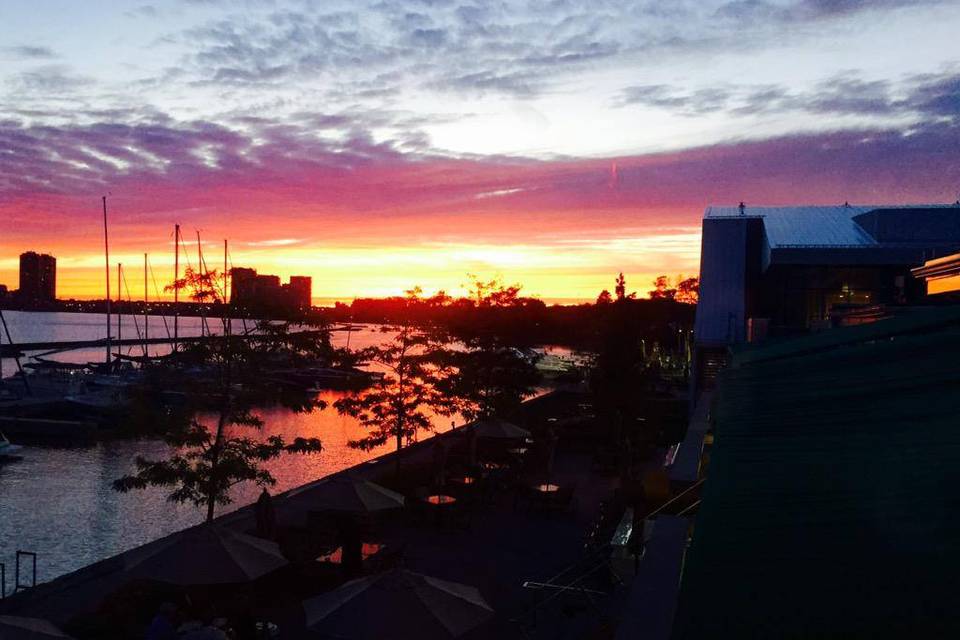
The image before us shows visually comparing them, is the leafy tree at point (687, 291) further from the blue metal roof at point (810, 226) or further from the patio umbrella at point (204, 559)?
the patio umbrella at point (204, 559)

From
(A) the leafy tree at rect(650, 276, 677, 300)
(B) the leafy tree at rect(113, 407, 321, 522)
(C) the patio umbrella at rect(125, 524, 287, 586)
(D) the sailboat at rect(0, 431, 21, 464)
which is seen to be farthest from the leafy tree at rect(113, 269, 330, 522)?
(A) the leafy tree at rect(650, 276, 677, 300)

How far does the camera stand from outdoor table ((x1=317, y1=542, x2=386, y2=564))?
1539 centimetres

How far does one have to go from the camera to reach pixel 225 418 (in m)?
17.7

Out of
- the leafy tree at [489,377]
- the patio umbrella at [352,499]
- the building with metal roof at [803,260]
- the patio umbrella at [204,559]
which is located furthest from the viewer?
the leafy tree at [489,377]

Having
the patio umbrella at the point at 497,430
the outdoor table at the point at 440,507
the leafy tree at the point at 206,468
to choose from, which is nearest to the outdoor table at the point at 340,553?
the leafy tree at the point at 206,468

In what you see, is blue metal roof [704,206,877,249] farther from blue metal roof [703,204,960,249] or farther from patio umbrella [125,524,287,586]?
patio umbrella [125,524,287,586]

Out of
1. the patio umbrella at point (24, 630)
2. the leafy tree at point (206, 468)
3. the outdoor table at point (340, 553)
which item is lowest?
the outdoor table at point (340, 553)

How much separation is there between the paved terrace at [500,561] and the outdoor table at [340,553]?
0.79 ft

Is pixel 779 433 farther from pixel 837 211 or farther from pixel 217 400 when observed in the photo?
pixel 837 211

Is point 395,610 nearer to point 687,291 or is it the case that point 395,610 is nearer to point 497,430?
point 497,430

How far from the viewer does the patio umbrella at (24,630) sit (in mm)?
9430

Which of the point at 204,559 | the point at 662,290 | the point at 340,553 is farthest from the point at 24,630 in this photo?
the point at 662,290

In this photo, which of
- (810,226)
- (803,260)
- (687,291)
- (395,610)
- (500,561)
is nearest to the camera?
(395,610)

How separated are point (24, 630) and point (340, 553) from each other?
7.02 m
